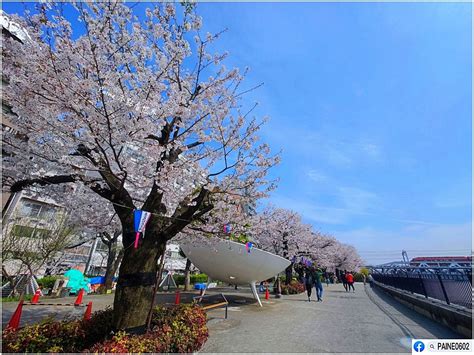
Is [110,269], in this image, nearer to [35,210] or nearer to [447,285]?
[35,210]

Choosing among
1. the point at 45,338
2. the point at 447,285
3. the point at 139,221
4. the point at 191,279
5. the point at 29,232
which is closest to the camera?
the point at 45,338

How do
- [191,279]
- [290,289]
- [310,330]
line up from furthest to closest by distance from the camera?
[191,279] < [290,289] < [310,330]

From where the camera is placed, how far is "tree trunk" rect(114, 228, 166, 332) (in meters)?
5.09

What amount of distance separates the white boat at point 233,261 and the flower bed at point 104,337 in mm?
3966

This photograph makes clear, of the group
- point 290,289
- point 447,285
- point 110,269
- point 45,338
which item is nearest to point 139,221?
point 45,338

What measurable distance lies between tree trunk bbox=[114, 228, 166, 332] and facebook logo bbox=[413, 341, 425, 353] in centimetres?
620

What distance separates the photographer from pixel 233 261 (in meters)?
10.8

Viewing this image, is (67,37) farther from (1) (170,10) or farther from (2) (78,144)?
(1) (170,10)

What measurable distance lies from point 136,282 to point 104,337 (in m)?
1.35

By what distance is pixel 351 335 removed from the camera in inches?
274

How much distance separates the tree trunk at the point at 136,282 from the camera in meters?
5.09

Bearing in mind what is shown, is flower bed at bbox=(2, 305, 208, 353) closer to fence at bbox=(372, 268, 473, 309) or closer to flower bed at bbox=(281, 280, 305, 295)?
fence at bbox=(372, 268, 473, 309)

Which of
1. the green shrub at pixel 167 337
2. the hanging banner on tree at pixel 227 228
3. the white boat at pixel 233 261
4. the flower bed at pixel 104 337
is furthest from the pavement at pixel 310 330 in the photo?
the hanging banner on tree at pixel 227 228

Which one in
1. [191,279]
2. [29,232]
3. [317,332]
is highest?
[29,232]
